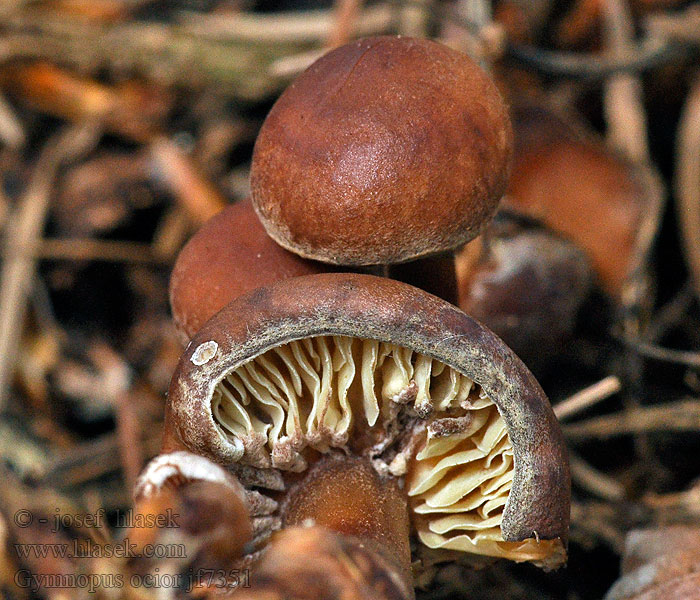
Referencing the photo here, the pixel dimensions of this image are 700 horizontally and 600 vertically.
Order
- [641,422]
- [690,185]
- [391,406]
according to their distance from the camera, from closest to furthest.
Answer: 1. [391,406]
2. [641,422]
3. [690,185]

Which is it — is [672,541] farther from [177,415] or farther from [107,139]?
[107,139]

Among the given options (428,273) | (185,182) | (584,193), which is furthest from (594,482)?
(185,182)

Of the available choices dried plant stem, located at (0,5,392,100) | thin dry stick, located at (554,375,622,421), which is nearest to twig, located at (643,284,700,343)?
thin dry stick, located at (554,375,622,421)

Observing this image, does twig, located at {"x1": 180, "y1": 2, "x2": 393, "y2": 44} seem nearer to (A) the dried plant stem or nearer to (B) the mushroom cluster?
(A) the dried plant stem

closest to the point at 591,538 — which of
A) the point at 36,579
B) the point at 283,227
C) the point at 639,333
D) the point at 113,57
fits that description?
the point at 639,333

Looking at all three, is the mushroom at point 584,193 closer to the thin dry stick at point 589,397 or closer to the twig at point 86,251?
the thin dry stick at point 589,397

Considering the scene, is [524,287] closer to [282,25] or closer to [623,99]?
[623,99]

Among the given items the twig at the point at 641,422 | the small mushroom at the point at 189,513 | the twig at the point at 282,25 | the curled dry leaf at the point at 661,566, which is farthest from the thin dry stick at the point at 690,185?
the small mushroom at the point at 189,513
